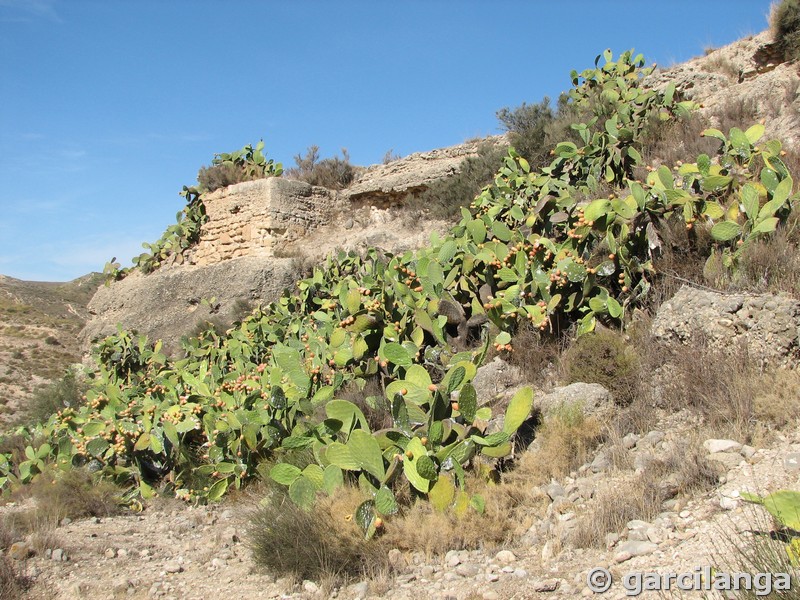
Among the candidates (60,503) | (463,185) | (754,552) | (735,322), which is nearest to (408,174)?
(463,185)

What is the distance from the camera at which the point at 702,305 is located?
429cm

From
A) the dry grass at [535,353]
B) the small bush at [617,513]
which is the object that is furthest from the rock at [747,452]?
the dry grass at [535,353]

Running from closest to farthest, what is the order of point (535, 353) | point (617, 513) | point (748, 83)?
point (617, 513)
point (535, 353)
point (748, 83)

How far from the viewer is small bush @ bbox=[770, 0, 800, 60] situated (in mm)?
8273

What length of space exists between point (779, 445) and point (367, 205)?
9.46m

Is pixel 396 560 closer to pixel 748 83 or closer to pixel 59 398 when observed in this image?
pixel 748 83

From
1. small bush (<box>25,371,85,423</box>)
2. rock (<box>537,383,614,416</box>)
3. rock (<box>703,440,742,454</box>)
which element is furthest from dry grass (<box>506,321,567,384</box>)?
small bush (<box>25,371,85,423</box>)

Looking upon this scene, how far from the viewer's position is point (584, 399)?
4270mm

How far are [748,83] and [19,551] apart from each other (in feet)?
30.0

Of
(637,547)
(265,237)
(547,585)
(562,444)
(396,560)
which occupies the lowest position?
(396,560)

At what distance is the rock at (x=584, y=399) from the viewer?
4250mm

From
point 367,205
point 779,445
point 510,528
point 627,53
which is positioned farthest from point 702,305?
point 367,205
